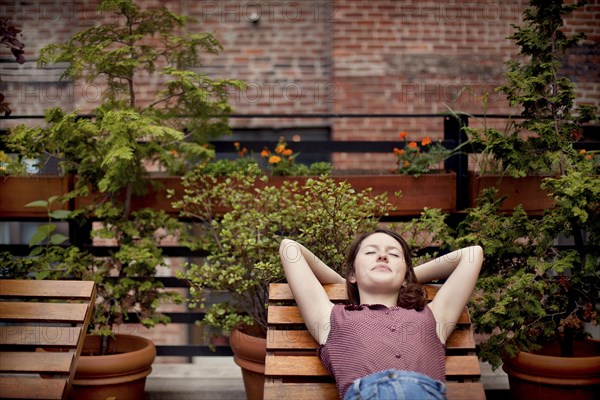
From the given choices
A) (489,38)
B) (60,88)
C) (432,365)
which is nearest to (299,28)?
(489,38)

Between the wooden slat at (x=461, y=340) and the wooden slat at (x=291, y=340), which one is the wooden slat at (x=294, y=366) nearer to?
the wooden slat at (x=291, y=340)

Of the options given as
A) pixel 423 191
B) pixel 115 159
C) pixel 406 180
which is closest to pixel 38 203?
pixel 115 159

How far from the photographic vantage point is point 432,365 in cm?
295

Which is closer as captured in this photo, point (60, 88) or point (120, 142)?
point (120, 142)

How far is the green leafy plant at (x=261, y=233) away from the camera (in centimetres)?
389

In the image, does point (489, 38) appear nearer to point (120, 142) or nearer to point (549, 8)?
point (549, 8)

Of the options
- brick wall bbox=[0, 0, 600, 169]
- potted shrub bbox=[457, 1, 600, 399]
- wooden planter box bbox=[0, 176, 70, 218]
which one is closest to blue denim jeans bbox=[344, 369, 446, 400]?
potted shrub bbox=[457, 1, 600, 399]

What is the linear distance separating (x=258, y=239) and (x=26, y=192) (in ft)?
5.24

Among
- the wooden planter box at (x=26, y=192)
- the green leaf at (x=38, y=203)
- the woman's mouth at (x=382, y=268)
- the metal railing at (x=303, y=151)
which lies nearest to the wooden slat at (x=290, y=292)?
the woman's mouth at (x=382, y=268)

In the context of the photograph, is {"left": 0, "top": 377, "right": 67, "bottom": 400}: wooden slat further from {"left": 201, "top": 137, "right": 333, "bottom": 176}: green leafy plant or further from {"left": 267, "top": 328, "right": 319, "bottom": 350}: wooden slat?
{"left": 201, "top": 137, "right": 333, "bottom": 176}: green leafy plant

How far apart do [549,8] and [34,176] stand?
317cm

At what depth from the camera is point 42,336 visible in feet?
11.1

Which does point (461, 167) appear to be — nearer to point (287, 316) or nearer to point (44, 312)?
point (287, 316)

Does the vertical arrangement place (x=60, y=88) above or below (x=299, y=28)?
below
